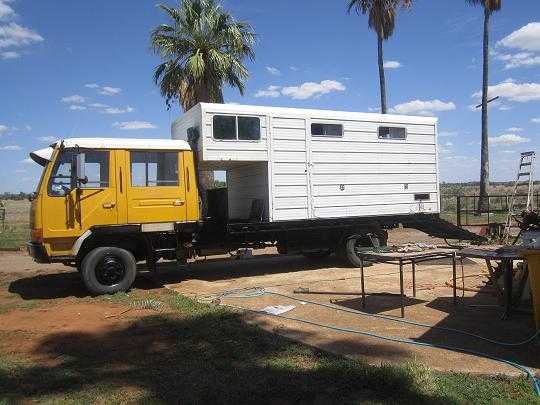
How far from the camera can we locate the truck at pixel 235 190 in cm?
858

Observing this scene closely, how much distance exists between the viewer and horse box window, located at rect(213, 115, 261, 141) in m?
9.52

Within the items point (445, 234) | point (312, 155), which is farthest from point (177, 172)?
point (445, 234)

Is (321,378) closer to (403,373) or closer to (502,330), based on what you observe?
(403,373)

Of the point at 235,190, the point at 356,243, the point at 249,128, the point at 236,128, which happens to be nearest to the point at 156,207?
the point at 236,128

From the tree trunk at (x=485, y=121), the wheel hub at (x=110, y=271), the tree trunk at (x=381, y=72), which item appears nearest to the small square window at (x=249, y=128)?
the wheel hub at (x=110, y=271)

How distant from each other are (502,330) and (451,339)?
2.65ft

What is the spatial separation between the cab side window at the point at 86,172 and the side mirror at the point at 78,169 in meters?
0.05

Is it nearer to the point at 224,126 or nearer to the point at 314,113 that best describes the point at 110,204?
the point at 224,126

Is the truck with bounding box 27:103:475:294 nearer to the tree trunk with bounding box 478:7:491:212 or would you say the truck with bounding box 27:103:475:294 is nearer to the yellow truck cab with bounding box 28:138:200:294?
the yellow truck cab with bounding box 28:138:200:294

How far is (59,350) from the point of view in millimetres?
5625

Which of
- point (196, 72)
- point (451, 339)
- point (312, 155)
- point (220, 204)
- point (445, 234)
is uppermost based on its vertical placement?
point (196, 72)

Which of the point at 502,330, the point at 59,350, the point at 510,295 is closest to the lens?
the point at 59,350

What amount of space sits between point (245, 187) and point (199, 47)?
369 inches

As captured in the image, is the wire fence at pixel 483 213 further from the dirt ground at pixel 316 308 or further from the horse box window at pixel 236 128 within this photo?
the horse box window at pixel 236 128
